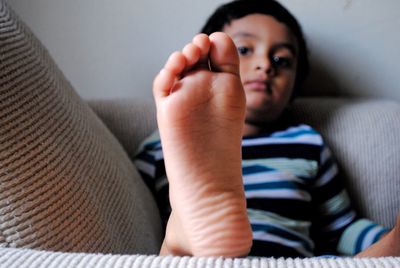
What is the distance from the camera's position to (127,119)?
0.91m

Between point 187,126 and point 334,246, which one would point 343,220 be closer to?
point 334,246

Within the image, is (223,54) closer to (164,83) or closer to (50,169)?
(164,83)

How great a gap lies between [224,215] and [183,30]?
658 mm

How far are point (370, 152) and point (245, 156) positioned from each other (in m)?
0.25

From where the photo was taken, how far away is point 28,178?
43 centimetres

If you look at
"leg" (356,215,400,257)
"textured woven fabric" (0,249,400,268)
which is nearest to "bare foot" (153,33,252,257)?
"textured woven fabric" (0,249,400,268)

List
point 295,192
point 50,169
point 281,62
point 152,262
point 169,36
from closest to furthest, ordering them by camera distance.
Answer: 1. point 152,262
2. point 50,169
3. point 295,192
4. point 281,62
5. point 169,36

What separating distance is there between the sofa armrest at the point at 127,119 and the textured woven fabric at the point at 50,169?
276mm

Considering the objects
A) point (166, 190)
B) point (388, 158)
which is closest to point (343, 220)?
point (388, 158)

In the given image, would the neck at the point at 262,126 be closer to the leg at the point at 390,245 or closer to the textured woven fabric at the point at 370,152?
the textured woven fabric at the point at 370,152

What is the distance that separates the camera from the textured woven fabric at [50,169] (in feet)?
1.38

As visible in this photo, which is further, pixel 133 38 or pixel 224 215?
pixel 133 38

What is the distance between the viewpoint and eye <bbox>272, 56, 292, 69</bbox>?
88 centimetres

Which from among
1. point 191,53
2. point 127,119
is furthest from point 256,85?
point 191,53
